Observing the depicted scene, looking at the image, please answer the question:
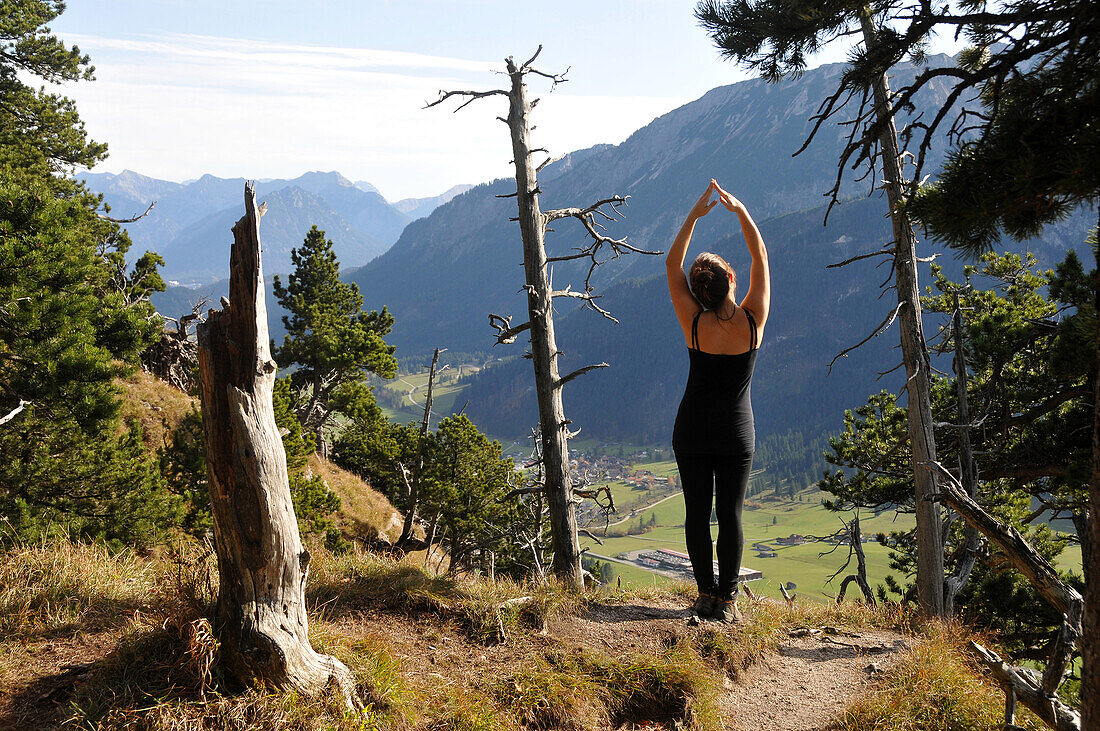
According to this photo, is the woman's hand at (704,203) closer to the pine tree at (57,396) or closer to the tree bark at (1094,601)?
the tree bark at (1094,601)

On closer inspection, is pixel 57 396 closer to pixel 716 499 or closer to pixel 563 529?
pixel 563 529

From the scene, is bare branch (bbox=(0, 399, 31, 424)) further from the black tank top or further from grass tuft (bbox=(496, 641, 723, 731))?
the black tank top

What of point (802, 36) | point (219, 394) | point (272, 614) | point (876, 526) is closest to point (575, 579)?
point (272, 614)

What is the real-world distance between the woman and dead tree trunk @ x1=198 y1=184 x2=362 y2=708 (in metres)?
2.72

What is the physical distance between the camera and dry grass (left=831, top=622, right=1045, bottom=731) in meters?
4.20

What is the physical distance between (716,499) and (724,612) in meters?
1.12

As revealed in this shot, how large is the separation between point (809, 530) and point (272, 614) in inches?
4610

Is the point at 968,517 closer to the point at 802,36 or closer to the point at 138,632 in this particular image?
the point at 802,36

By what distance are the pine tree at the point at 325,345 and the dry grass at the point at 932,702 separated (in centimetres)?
2428

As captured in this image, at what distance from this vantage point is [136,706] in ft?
11.4

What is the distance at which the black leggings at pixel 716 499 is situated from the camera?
4.96 meters

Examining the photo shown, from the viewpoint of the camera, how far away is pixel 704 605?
559 cm

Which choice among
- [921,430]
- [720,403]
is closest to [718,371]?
[720,403]

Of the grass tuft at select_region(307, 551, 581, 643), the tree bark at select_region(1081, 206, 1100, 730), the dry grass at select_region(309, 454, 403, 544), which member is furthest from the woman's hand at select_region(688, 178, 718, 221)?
the dry grass at select_region(309, 454, 403, 544)
